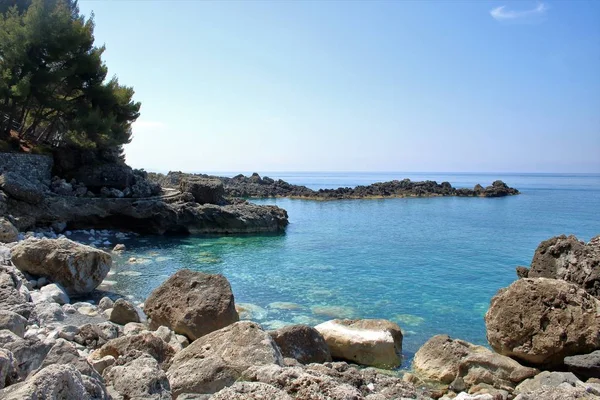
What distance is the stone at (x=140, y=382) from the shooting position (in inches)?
203

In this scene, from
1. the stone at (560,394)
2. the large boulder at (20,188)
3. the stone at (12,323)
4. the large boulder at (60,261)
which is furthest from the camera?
the large boulder at (20,188)

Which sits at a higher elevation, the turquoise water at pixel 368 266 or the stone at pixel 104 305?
the stone at pixel 104 305

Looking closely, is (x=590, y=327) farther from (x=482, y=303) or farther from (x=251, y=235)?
(x=251, y=235)

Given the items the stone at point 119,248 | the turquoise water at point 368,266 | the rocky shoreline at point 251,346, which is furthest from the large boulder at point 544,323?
the stone at point 119,248

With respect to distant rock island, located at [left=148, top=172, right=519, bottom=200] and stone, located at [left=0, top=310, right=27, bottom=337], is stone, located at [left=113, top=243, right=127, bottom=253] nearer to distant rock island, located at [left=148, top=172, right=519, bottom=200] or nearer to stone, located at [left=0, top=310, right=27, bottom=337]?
stone, located at [left=0, top=310, right=27, bottom=337]

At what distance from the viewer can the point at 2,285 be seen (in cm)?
1064

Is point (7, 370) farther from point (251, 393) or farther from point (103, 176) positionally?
point (103, 176)

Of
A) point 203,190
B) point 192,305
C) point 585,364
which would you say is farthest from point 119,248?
point 585,364

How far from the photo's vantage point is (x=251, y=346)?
285 inches

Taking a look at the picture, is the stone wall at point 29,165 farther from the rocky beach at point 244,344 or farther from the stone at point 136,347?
the stone at point 136,347

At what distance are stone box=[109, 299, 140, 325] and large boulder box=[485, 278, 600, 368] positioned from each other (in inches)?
394

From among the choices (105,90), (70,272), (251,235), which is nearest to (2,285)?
(70,272)

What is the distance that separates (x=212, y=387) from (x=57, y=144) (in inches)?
1504

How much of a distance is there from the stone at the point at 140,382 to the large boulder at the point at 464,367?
751 cm
